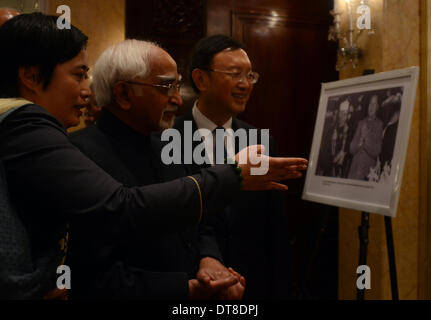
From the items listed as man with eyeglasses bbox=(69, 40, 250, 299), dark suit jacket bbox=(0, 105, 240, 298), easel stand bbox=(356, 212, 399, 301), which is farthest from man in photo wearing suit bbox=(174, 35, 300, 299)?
dark suit jacket bbox=(0, 105, 240, 298)

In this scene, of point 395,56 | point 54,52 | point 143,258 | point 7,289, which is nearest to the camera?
point 7,289

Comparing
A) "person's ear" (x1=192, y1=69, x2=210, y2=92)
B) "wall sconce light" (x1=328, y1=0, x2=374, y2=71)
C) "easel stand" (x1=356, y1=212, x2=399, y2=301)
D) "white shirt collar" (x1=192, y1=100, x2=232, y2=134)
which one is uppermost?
"wall sconce light" (x1=328, y1=0, x2=374, y2=71)

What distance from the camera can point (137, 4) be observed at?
339cm

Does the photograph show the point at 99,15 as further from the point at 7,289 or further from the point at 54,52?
the point at 7,289

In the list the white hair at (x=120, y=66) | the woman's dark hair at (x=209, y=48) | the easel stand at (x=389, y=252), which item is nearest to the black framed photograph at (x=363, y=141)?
the easel stand at (x=389, y=252)

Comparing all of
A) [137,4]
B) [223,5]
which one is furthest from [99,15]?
[223,5]

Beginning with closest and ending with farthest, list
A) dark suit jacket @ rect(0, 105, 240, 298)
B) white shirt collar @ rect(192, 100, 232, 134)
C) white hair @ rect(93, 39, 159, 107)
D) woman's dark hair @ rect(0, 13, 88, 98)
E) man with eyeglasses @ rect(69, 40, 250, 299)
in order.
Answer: dark suit jacket @ rect(0, 105, 240, 298), woman's dark hair @ rect(0, 13, 88, 98), man with eyeglasses @ rect(69, 40, 250, 299), white hair @ rect(93, 39, 159, 107), white shirt collar @ rect(192, 100, 232, 134)

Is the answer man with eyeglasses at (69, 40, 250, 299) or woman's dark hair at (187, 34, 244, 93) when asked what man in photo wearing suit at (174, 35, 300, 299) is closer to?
woman's dark hair at (187, 34, 244, 93)

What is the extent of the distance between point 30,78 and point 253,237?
1396mm

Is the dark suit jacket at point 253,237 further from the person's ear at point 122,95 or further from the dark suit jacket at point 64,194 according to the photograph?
the dark suit jacket at point 64,194

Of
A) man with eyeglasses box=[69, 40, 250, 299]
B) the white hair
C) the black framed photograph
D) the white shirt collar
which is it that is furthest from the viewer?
the white shirt collar

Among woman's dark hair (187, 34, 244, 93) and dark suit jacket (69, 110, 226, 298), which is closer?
dark suit jacket (69, 110, 226, 298)

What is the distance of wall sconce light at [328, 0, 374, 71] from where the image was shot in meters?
2.87
